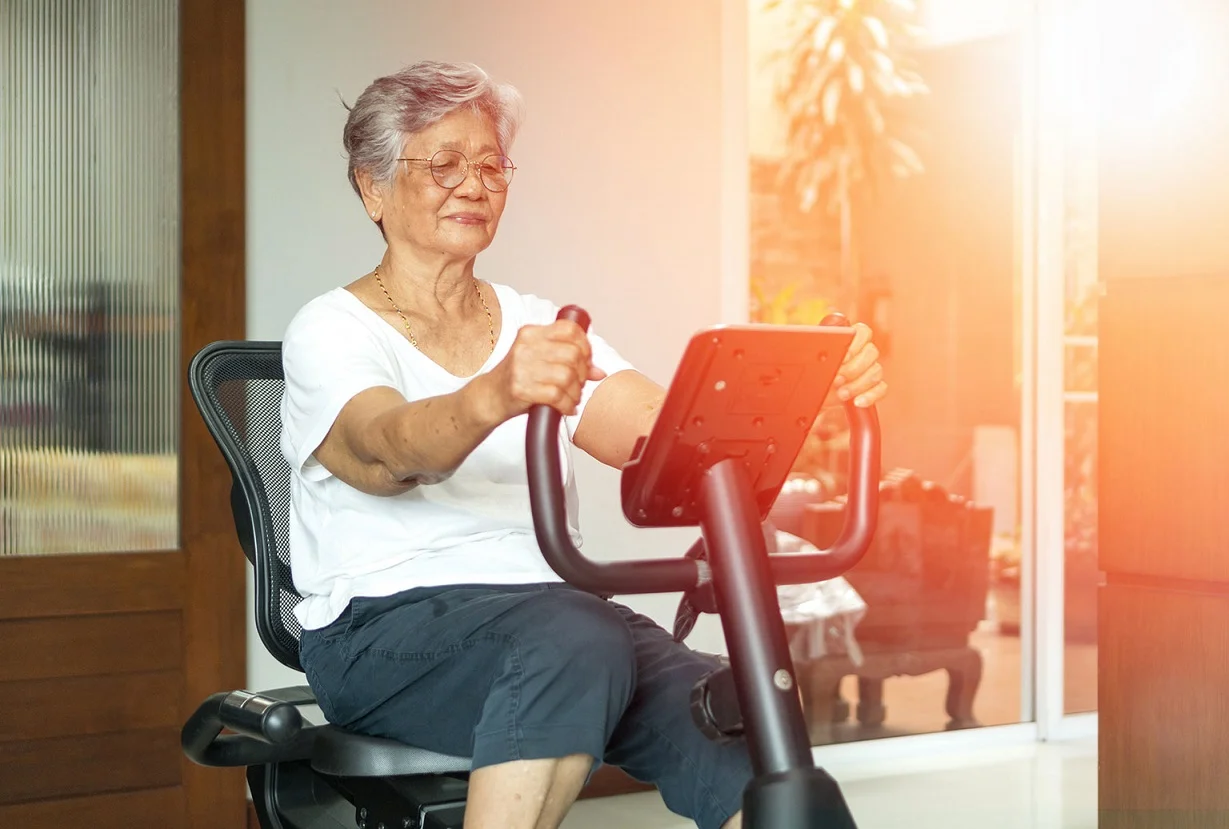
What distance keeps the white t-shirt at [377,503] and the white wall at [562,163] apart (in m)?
1.18

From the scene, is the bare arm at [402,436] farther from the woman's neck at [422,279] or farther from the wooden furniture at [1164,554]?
the wooden furniture at [1164,554]

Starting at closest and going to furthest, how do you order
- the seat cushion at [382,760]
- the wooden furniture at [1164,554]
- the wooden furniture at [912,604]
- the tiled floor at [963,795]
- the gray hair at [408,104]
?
the seat cushion at [382,760] → the gray hair at [408,104] → the wooden furniture at [1164,554] → the tiled floor at [963,795] → the wooden furniture at [912,604]

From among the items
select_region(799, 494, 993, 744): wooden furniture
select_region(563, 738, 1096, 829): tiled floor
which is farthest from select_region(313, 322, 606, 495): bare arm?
select_region(799, 494, 993, 744): wooden furniture

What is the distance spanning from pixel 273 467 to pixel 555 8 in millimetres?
1636

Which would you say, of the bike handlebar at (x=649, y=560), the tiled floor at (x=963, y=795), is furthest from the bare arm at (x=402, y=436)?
the tiled floor at (x=963, y=795)

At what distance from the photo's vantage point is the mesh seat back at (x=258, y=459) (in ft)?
5.57

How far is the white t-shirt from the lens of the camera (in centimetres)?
151

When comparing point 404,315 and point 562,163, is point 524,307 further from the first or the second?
point 562,163

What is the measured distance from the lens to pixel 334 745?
4.70 ft

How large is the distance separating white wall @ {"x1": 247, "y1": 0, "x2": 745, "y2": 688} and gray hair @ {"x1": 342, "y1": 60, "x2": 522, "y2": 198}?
1.11 m

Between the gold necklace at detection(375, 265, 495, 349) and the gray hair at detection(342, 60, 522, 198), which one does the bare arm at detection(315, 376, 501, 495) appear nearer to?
the gold necklace at detection(375, 265, 495, 349)

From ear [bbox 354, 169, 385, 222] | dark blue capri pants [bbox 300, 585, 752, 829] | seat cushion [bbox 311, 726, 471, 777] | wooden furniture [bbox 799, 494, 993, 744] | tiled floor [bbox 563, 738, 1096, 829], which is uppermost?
ear [bbox 354, 169, 385, 222]

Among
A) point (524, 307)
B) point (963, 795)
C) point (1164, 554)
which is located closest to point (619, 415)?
point (524, 307)

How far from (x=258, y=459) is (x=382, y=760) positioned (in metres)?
0.53
